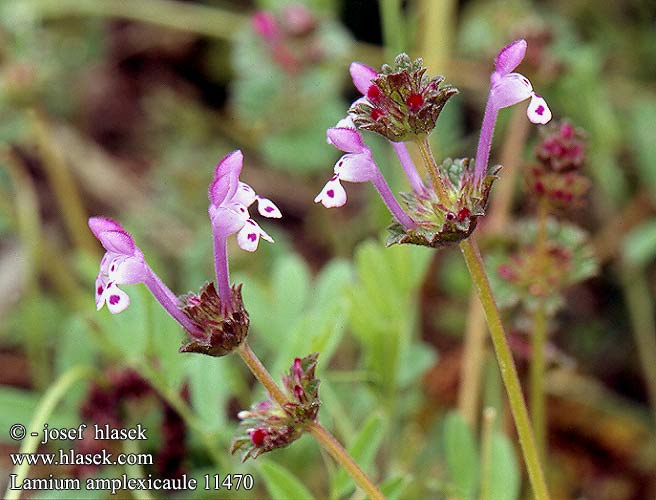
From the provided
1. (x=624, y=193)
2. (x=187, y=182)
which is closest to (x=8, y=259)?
(x=187, y=182)

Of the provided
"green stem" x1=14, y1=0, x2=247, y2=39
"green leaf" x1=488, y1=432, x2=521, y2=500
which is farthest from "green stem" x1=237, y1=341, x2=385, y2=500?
"green stem" x1=14, y1=0, x2=247, y2=39

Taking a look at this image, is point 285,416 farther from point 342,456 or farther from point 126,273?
point 126,273

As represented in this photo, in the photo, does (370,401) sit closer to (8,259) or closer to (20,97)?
(20,97)

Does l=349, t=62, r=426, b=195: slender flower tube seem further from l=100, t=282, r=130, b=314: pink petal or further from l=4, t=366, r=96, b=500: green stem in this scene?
l=4, t=366, r=96, b=500: green stem

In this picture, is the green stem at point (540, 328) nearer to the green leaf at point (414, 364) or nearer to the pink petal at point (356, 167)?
the green leaf at point (414, 364)

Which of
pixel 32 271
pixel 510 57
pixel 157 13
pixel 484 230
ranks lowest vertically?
pixel 510 57

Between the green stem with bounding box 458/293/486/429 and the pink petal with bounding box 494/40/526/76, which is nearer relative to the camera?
the pink petal with bounding box 494/40/526/76

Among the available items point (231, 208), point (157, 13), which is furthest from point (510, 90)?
point (157, 13)
